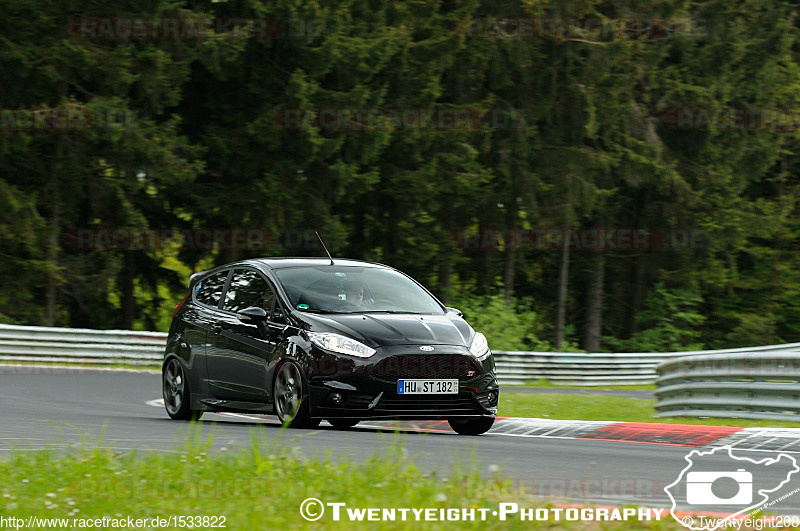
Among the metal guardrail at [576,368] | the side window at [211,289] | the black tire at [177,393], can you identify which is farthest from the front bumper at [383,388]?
the metal guardrail at [576,368]

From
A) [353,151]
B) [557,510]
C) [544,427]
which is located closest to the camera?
[557,510]

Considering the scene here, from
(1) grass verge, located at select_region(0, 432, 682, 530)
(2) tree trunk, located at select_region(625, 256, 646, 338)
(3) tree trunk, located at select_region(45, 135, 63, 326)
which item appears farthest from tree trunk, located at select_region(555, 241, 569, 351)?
(1) grass verge, located at select_region(0, 432, 682, 530)

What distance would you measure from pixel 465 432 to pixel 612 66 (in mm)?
28446

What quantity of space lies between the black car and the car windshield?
0.01 metres

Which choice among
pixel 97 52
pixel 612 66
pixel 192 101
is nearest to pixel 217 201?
pixel 192 101

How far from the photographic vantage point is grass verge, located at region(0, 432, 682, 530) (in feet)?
19.7

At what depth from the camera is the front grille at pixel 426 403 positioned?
10.8 metres

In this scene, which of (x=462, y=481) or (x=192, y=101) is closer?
(x=462, y=481)

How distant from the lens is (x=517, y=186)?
38.8m

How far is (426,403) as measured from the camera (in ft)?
35.8

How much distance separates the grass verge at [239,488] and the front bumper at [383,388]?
2.83 m

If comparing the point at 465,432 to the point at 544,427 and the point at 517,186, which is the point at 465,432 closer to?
the point at 544,427

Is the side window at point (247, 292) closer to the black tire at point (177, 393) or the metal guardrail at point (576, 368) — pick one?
the black tire at point (177, 393)

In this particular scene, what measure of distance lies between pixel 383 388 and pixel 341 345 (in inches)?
20.5
